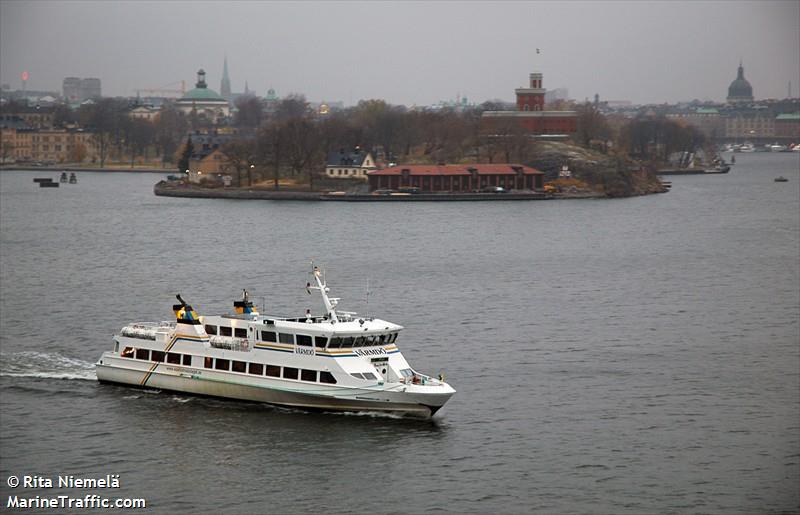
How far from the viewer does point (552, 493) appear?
32.0m

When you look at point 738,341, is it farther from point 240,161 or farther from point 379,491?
point 240,161

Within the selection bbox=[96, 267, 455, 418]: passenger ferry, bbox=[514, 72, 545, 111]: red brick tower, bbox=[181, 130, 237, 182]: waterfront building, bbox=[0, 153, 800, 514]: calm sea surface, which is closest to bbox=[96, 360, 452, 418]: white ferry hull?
bbox=[96, 267, 455, 418]: passenger ferry

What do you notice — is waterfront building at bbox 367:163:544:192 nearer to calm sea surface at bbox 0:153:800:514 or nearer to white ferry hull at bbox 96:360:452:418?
calm sea surface at bbox 0:153:800:514

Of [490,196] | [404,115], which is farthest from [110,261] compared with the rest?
[404,115]

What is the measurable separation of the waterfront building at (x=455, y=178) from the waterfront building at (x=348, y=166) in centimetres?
379

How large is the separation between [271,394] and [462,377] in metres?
7.12

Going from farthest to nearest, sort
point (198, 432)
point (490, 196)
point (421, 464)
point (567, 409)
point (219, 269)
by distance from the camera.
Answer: point (490, 196) → point (219, 269) → point (567, 409) → point (198, 432) → point (421, 464)

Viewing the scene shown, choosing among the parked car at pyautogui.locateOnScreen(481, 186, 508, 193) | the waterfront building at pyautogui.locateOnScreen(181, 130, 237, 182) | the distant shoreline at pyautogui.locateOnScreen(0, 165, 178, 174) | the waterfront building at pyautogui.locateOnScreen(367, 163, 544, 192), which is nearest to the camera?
the parked car at pyautogui.locateOnScreen(481, 186, 508, 193)

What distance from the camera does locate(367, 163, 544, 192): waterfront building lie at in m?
134

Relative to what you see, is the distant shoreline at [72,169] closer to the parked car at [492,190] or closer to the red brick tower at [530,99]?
the red brick tower at [530,99]

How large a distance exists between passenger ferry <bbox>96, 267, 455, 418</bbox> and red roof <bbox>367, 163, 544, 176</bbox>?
94931 millimetres

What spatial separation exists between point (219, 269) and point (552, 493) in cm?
3992

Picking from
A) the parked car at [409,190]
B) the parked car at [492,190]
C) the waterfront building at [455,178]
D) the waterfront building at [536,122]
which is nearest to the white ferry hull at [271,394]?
the parked car at [409,190]

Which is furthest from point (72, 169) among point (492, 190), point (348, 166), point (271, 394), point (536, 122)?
point (271, 394)
